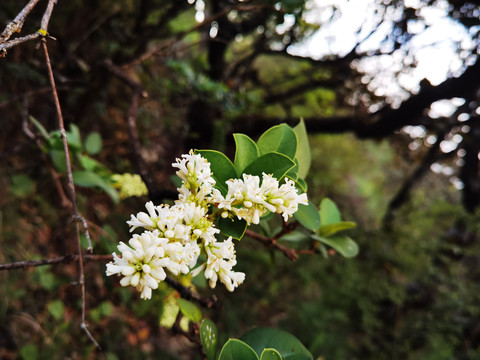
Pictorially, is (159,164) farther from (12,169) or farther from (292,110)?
(292,110)

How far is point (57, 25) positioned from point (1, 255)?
133 centimetres

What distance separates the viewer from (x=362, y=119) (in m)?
2.43

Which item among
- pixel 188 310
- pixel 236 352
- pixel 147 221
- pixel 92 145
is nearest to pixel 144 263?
pixel 147 221

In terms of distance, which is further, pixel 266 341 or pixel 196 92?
pixel 196 92

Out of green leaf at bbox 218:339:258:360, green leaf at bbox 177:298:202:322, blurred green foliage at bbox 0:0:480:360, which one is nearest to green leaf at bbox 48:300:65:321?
blurred green foliage at bbox 0:0:480:360

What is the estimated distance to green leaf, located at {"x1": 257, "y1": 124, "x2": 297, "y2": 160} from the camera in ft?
2.96

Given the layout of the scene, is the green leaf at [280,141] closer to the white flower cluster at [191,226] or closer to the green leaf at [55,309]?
the white flower cluster at [191,226]

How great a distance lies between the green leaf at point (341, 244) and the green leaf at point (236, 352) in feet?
1.35

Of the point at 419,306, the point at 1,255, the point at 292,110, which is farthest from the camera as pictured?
the point at 292,110

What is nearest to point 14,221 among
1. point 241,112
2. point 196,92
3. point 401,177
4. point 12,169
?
point 12,169

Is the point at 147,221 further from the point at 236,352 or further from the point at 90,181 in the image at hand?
the point at 90,181

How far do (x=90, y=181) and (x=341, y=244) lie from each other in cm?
88

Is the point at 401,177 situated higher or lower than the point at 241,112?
lower

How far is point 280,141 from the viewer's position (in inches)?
36.0
